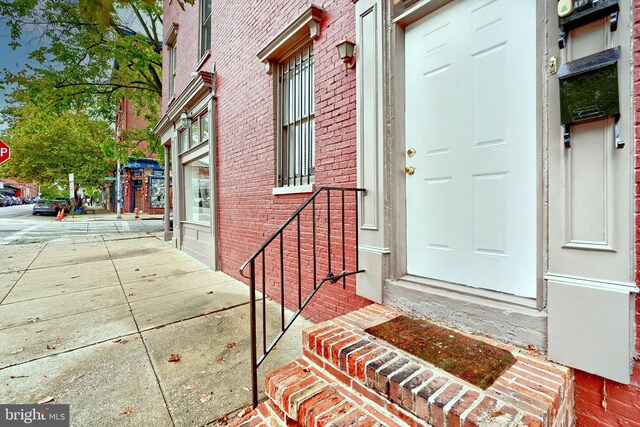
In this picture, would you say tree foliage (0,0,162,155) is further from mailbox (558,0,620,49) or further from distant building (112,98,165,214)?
distant building (112,98,165,214)

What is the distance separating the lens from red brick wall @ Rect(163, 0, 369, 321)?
294cm

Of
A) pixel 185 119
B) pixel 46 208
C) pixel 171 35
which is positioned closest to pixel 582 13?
pixel 185 119

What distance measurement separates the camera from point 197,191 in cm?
706

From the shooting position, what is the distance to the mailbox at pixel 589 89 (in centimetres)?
141

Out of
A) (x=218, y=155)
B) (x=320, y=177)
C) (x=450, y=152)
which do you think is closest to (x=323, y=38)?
(x=320, y=177)

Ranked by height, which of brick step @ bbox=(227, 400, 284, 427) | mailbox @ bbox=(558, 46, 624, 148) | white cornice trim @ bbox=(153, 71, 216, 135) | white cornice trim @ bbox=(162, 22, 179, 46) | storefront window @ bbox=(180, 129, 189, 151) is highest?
white cornice trim @ bbox=(162, 22, 179, 46)

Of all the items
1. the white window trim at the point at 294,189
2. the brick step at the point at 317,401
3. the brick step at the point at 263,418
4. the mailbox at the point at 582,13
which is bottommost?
the brick step at the point at 263,418

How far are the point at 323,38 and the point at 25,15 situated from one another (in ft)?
35.2

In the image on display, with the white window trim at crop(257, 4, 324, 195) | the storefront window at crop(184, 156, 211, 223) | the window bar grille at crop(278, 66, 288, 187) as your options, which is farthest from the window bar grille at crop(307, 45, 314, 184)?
the storefront window at crop(184, 156, 211, 223)

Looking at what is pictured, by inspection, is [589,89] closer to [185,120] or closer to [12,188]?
[185,120]

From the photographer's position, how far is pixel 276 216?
12.8ft

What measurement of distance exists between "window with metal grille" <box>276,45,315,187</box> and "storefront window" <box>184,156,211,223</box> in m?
2.71

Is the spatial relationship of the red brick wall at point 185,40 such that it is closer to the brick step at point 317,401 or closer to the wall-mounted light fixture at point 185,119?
the wall-mounted light fixture at point 185,119

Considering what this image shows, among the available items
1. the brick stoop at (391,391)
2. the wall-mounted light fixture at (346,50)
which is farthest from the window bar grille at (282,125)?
the brick stoop at (391,391)
